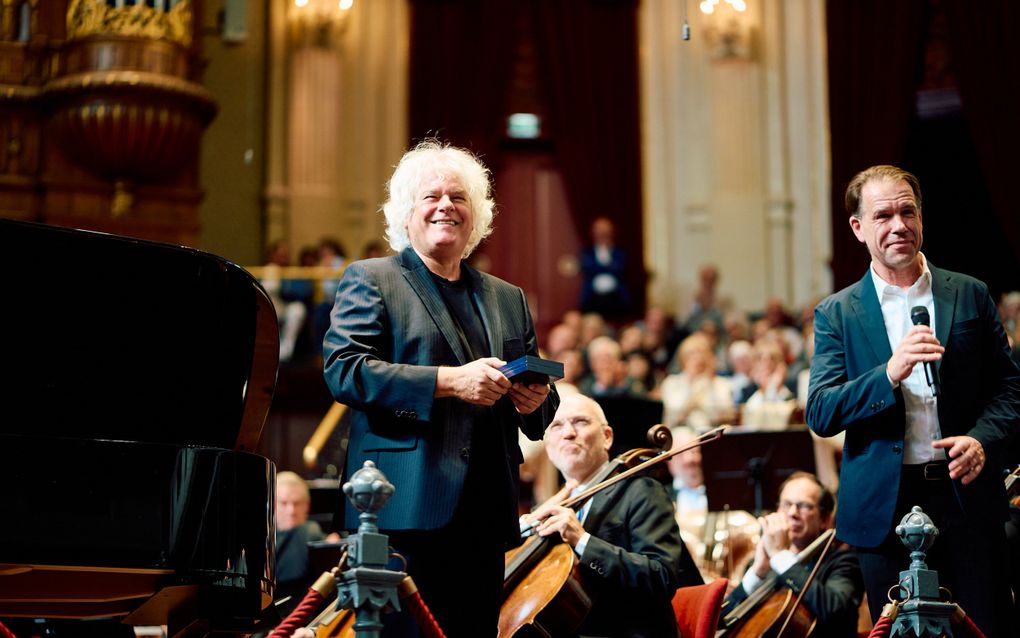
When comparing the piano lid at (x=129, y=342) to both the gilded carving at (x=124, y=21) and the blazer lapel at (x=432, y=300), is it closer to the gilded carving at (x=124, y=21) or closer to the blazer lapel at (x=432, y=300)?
the blazer lapel at (x=432, y=300)

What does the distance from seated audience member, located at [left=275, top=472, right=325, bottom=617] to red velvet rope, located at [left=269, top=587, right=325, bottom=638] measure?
2.70 meters

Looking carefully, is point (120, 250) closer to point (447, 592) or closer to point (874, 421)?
point (447, 592)

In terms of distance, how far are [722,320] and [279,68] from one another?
4.88 m

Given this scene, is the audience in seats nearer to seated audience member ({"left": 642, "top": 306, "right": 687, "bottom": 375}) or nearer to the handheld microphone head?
seated audience member ({"left": 642, "top": 306, "right": 687, "bottom": 375})

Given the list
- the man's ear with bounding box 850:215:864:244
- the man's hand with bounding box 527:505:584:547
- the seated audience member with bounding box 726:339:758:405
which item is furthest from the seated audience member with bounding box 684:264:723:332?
the man's ear with bounding box 850:215:864:244

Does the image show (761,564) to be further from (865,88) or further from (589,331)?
(865,88)

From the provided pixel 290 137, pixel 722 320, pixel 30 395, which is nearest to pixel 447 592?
pixel 30 395

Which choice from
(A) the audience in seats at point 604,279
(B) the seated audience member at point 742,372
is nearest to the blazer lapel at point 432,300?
(B) the seated audience member at point 742,372

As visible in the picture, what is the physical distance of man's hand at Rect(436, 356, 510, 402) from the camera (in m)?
3.05

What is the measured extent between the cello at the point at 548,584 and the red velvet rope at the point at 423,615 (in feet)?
3.22

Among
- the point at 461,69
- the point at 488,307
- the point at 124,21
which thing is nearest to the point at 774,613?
the point at 488,307

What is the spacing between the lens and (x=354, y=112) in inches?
530

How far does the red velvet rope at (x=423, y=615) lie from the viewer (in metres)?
2.88

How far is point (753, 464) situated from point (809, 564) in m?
1.70
